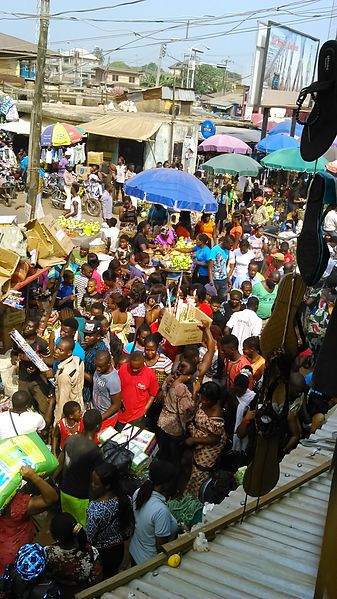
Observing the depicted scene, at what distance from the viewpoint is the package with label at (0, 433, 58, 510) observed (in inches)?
175

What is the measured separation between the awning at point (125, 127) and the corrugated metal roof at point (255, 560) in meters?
18.9

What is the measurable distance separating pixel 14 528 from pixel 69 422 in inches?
48.5

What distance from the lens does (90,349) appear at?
6.84m

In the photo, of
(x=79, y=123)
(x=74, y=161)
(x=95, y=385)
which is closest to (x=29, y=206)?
(x=95, y=385)

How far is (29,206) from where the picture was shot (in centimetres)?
1179

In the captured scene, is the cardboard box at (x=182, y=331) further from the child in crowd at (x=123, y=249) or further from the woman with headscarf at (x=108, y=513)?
the child in crowd at (x=123, y=249)

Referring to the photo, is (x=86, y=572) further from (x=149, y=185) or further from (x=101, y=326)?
(x=149, y=185)

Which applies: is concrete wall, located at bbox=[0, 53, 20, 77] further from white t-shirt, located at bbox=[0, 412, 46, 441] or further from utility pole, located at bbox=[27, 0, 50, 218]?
white t-shirt, located at bbox=[0, 412, 46, 441]

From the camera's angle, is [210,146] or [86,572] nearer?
[86,572]

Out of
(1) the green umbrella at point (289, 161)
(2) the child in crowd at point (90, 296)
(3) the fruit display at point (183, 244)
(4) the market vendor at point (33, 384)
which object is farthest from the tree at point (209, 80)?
(4) the market vendor at point (33, 384)

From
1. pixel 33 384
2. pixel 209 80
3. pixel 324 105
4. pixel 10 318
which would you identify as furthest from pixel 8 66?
pixel 209 80

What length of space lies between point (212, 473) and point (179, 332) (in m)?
1.87

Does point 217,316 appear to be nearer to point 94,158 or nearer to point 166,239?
point 166,239

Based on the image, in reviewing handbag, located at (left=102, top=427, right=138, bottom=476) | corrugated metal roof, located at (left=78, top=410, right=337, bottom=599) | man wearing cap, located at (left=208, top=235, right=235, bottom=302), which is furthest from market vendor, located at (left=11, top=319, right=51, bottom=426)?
man wearing cap, located at (left=208, top=235, right=235, bottom=302)
